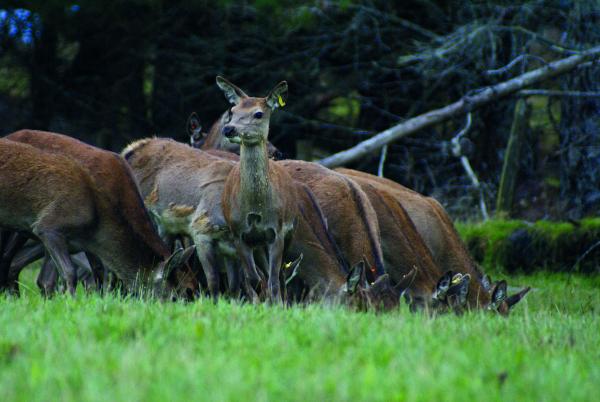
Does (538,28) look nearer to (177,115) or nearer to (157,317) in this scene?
(177,115)

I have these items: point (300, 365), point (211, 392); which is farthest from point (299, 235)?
point (211, 392)

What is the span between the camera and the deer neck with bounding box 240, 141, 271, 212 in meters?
9.41

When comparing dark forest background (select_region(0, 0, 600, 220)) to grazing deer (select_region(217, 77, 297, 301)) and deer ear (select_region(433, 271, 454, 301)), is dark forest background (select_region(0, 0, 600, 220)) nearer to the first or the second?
deer ear (select_region(433, 271, 454, 301))

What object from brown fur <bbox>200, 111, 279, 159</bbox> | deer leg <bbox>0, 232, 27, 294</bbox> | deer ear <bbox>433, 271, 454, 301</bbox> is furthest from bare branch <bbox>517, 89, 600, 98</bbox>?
deer leg <bbox>0, 232, 27, 294</bbox>

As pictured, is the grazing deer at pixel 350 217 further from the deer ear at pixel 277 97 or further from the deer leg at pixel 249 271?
the deer ear at pixel 277 97

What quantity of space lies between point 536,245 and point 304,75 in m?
5.60

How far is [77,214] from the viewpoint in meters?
9.33

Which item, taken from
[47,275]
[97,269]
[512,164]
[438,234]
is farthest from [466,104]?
[47,275]

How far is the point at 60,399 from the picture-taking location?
449 cm

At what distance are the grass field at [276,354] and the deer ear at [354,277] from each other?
4.85 feet

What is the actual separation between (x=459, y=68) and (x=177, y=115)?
5.16 m

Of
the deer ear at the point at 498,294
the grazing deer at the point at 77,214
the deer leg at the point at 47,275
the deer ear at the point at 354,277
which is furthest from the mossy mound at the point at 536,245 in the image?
the deer leg at the point at 47,275

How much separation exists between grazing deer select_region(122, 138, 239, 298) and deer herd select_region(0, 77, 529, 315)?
0.05 ft

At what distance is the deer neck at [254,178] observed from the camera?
9.41m
